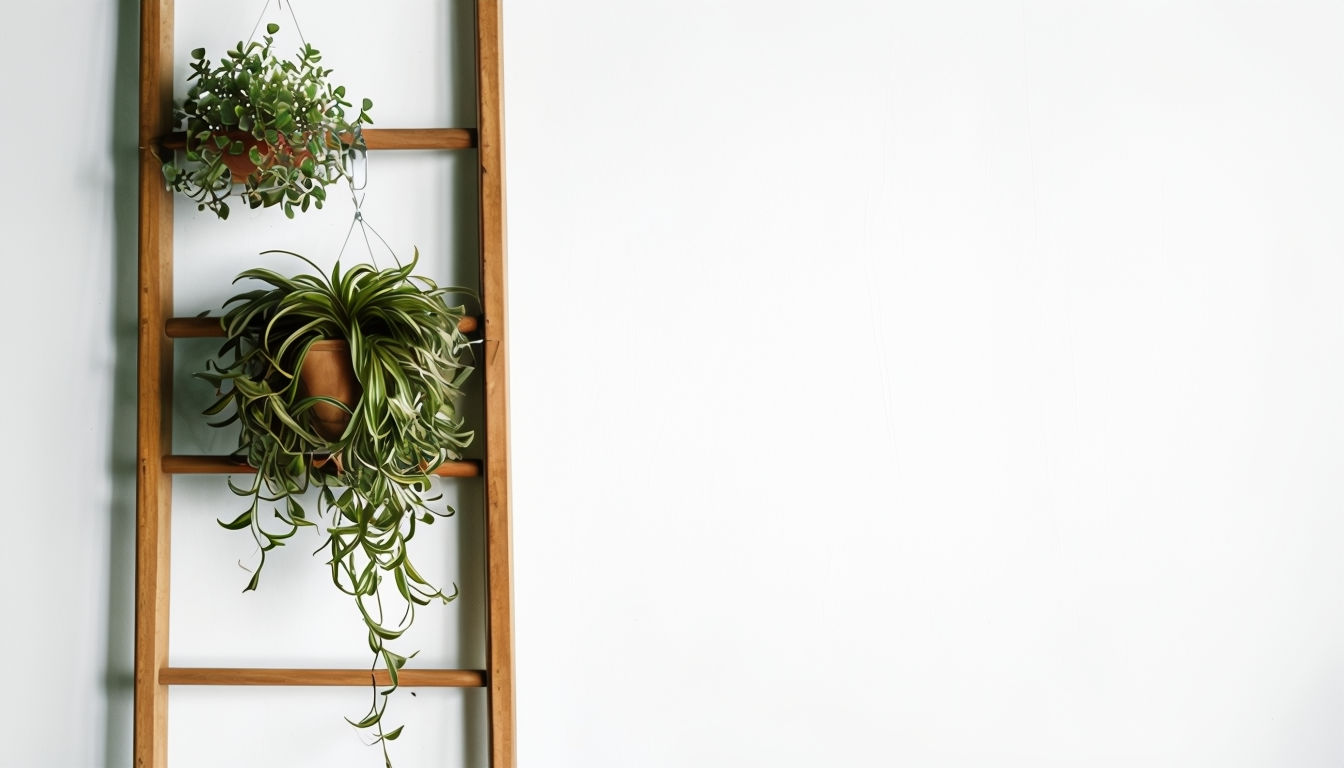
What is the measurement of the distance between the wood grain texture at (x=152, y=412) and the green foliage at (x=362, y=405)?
0.34 feet

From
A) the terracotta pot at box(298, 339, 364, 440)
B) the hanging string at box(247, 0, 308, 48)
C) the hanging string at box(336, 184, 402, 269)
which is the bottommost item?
the terracotta pot at box(298, 339, 364, 440)

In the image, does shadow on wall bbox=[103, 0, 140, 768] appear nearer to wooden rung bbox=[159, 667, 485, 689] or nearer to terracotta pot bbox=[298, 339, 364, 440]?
wooden rung bbox=[159, 667, 485, 689]

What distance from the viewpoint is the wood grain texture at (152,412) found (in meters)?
1.07

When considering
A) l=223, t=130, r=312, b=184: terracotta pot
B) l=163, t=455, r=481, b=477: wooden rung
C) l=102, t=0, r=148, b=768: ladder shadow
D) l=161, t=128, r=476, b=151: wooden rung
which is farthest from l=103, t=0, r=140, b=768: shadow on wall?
l=161, t=128, r=476, b=151: wooden rung

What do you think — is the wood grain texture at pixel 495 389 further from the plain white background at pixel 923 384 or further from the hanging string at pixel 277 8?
the hanging string at pixel 277 8

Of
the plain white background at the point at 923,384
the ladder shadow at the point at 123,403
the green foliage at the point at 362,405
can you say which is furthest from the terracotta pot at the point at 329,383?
the ladder shadow at the point at 123,403

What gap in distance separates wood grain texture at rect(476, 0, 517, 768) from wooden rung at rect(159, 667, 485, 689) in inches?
2.2

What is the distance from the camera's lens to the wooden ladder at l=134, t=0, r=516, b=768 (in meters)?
1.07

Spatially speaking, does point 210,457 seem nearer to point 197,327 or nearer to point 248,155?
point 197,327

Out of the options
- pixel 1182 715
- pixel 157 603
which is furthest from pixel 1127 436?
pixel 157 603

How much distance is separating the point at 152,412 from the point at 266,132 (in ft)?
1.30

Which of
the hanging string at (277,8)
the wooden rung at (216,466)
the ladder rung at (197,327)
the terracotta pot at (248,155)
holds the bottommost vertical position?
the wooden rung at (216,466)

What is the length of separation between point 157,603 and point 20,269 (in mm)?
453

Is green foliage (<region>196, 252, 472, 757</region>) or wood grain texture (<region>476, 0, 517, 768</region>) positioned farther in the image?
wood grain texture (<region>476, 0, 517, 768</region>)
